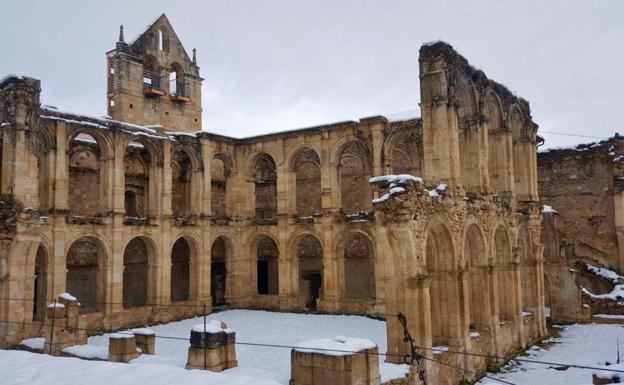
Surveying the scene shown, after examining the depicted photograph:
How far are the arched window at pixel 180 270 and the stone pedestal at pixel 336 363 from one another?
20.9m

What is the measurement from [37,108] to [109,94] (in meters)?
14.1

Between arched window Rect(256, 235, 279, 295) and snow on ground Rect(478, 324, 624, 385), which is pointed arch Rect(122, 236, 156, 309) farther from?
snow on ground Rect(478, 324, 624, 385)

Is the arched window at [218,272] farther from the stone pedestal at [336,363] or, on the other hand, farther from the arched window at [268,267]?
the stone pedestal at [336,363]

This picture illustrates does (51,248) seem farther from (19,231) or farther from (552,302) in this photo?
(552,302)

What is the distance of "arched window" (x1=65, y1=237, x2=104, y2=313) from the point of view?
2670 cm

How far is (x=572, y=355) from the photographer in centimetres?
2005

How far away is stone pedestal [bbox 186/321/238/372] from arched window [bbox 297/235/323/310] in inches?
727

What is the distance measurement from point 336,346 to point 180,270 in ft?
71.8

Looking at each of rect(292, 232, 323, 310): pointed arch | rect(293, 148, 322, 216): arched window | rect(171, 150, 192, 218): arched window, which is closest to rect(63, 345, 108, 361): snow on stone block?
rect(171, 150, 192, 218): arched window

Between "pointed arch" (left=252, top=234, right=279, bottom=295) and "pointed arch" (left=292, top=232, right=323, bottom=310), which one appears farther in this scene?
"pointed arch" (left=252, top=234, right=279, bottom=295)

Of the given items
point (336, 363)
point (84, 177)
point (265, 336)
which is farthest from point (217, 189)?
point (336, 363)

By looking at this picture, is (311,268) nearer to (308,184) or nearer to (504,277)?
(308,184)

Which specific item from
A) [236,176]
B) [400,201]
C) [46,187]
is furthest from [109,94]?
[400,201]

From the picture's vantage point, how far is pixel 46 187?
21812 mm
